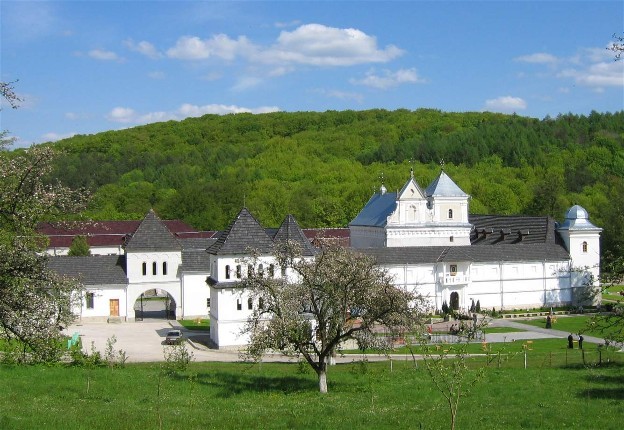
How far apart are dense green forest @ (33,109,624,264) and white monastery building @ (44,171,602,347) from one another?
9126 mm

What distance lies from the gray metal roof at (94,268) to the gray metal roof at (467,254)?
13.7m

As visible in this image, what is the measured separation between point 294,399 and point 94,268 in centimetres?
2541

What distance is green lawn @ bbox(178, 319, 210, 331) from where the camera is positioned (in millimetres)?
40522

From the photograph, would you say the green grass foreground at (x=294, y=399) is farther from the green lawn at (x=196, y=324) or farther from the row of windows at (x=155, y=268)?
the row of windows at (x=155, y=268)

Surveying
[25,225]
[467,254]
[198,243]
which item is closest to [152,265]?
[198,243]

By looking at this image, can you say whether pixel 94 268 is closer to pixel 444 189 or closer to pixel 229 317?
pixel 229 317

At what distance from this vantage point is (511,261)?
48.0 metres

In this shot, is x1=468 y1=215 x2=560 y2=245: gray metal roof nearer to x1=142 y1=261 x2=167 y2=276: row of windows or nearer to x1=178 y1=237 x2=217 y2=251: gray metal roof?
x1=178 y1=237 x2=217 y2=251: gray metal roof

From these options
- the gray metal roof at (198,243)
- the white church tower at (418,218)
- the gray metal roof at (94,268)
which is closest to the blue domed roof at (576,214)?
the white church tower at (418,218)

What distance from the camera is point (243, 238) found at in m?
34.7

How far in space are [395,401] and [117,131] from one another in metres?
132

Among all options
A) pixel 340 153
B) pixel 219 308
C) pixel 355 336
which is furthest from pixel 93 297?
pixel 340 153

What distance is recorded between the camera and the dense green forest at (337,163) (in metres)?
84.8

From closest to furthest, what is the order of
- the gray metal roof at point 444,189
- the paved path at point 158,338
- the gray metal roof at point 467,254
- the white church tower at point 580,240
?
the paved path at point 158,338 → the gray metal roof at point 467,254 → the white church tower at point 580,240 → the gray metal roof at point 444,189
